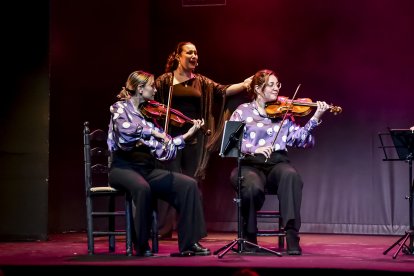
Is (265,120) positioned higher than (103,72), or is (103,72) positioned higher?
(103,72)

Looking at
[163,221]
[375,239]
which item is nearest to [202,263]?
[163,221]

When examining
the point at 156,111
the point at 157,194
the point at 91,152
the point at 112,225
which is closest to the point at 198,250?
the point at 157,194

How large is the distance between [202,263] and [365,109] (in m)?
3.35

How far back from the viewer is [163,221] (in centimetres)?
693

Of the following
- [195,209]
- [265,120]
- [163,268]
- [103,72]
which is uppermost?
[103,72]

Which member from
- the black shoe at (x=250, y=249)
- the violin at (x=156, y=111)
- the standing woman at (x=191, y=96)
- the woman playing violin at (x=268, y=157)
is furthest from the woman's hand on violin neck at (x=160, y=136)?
the black shoe at (x=250, y=249)

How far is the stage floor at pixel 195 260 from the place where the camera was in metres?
4.64

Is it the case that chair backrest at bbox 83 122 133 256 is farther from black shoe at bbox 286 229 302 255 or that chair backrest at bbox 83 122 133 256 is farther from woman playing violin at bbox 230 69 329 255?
black shoe at bbox 286 229 302 255

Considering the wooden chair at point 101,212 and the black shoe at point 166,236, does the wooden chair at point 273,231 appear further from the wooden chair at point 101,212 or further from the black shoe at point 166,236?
the black shoe at point 166,236

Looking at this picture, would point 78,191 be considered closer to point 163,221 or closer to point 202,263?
point 163,221

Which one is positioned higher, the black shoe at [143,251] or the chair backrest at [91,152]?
the chair backrest at [91,152]

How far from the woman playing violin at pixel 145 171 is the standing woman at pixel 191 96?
852 millimetres

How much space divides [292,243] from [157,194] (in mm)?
1039

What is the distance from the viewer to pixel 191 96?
655cm
